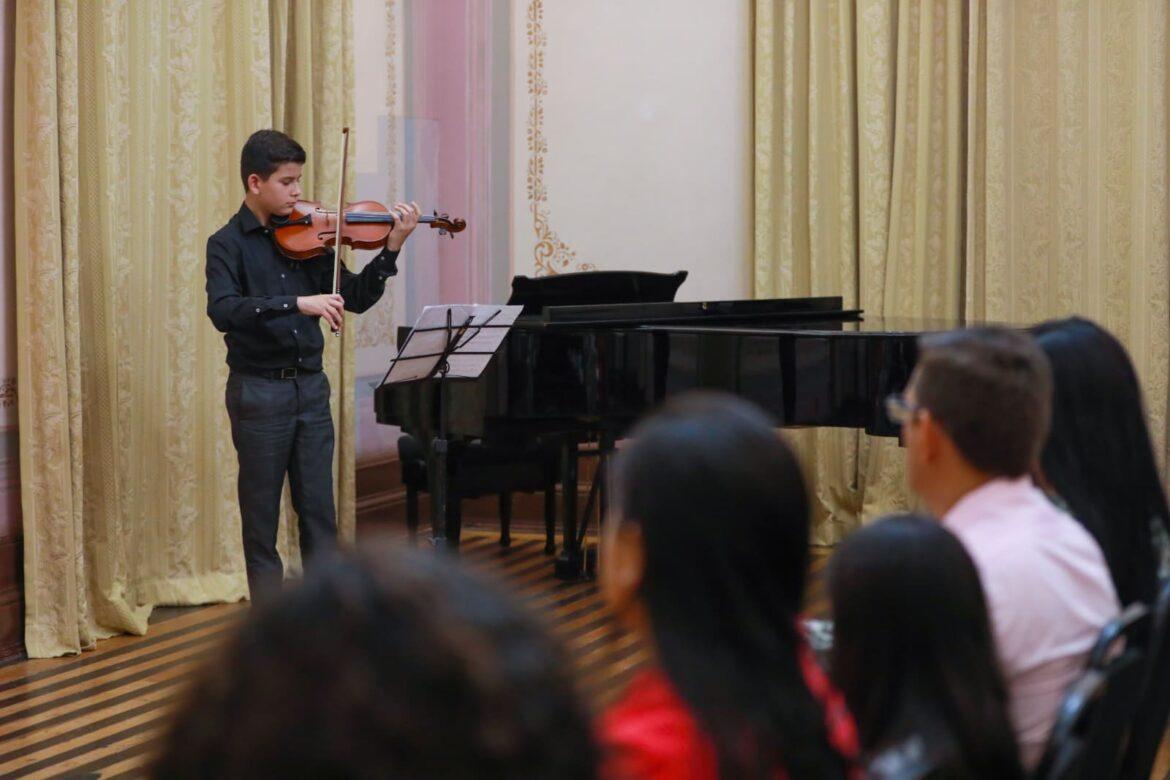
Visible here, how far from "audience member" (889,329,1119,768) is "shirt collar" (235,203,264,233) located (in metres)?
2.83

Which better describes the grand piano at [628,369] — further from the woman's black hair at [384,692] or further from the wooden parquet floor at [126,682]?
the woman's black hair at [384,692]

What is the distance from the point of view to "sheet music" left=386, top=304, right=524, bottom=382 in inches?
164

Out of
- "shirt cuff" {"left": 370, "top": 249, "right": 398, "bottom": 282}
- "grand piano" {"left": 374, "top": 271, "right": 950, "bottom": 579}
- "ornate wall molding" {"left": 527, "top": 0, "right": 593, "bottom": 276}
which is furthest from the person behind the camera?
"ornate wall molding" {"left": 527, "top": 0, "right": 593, "bottom": 276}

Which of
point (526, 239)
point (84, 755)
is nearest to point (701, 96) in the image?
point (526, 239)

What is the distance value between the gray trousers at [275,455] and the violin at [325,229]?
407 mm

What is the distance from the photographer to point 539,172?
6.35 m

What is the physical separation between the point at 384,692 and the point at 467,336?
369cm

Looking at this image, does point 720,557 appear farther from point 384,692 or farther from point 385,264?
point 385,264

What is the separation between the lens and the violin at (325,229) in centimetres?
416

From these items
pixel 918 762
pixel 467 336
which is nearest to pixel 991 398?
pixel 918 762

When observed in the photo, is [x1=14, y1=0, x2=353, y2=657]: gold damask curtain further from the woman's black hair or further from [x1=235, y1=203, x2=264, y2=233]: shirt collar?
the woman's black hair

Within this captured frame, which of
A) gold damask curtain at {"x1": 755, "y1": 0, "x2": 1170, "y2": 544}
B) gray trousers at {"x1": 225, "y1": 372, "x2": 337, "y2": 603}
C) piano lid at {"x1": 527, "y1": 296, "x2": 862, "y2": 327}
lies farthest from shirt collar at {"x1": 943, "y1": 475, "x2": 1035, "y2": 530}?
gold damask curtain at {"x1": 755, "y1": 0, "x2": 1170, "y2": 544}

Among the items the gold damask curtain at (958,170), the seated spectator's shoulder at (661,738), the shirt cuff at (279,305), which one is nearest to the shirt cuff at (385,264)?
the shirt cuff at (279,305)

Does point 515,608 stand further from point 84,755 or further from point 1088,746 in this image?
point 84,755
